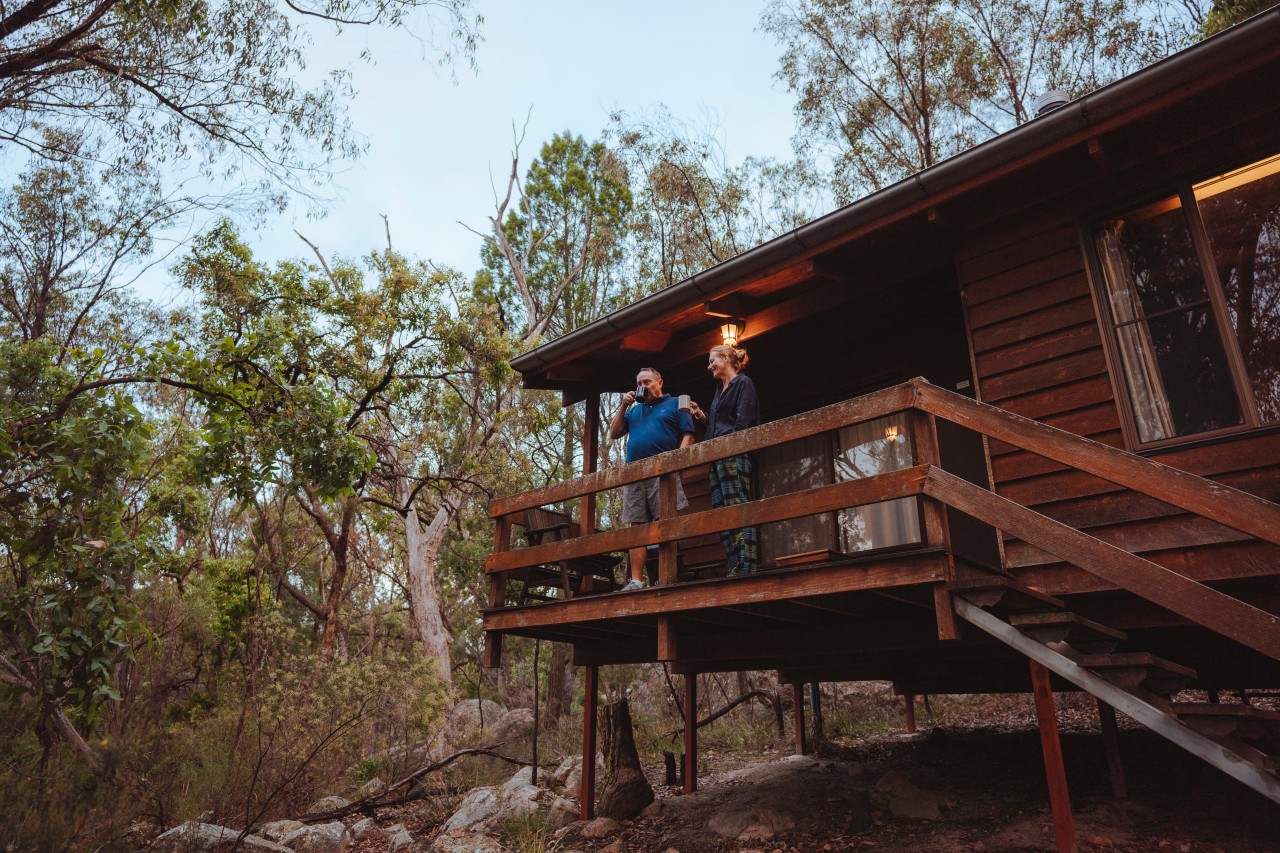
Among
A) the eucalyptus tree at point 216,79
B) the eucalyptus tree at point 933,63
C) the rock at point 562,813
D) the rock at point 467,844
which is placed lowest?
the rock at point 467,844

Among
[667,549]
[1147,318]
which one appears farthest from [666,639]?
[1147,318]

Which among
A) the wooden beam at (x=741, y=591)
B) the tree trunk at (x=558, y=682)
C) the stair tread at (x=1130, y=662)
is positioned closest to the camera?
the stair tread at (x=1130, y=662)

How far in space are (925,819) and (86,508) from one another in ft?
20.6

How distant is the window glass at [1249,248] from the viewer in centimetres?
478

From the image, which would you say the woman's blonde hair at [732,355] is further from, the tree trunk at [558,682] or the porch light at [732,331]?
the tree trunk at [558,682]

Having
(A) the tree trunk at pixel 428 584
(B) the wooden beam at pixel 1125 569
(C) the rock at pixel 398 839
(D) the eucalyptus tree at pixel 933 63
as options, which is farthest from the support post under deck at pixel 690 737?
(D) the eucalyptus tree at pixel 933 63

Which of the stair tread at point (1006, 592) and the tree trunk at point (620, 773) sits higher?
the stair tread at point (1006, 592)

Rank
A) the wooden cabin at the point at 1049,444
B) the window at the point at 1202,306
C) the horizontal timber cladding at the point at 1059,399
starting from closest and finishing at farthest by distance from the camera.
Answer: the wooden cabin at the point at 1049,444 < the horizontal timber cladding at the point at 1059,399 < the window at the point at 1202,306

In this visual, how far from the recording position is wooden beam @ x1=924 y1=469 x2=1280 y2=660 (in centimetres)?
333

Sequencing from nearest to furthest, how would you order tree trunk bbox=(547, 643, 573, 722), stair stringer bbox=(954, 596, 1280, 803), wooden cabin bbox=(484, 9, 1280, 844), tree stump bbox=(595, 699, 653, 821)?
stair stringer bbox=(954, 596, 1280, 803)
wooden cabin bbox=(484, 9, 1280, 844)
tree stump bbox=(595, 699, 653, 821)
tree trunk bbox=(547, 643, 573, 722)

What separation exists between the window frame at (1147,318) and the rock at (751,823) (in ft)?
11.6

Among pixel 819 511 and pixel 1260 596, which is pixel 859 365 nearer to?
pixel 819 511

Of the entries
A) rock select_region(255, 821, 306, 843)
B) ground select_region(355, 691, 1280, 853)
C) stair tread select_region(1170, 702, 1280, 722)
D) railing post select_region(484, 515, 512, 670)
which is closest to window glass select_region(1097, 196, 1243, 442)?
stair tread select_region(1170, 702, 1280, 722)

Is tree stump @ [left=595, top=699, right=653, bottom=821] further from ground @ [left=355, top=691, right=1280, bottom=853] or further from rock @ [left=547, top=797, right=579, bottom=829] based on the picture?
rock @ [left=547, top=797, right=579, bottom=829]
